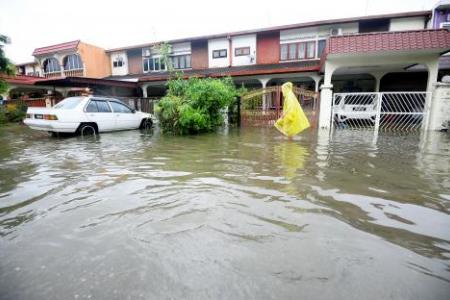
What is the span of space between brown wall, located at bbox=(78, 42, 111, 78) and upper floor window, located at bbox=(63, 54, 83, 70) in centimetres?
74

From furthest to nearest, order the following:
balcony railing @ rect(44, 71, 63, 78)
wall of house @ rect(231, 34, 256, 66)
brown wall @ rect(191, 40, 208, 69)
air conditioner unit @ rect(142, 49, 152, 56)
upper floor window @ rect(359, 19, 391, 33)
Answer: balcony railing @ rect(44, 71, 63, 78) < air conditioner unit @ rect(142, 49, 152, 56) < brown wall @ rect(191, 40, 208, 69) < wall of house @ rect(231, 34, 256, 66) < upper floor window @ rect(359, 19, 391, 33)

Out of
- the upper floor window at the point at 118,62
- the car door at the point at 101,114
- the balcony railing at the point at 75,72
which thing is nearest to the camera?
the car door at the point at 101,114

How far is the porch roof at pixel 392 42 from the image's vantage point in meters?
9.60

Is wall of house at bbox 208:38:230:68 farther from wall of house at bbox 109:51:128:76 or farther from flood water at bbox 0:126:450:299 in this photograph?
flood water at bbox 0:126:450:299

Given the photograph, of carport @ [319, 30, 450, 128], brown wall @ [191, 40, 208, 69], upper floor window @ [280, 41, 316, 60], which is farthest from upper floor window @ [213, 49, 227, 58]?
carport @ [319, 30, 450, 128]

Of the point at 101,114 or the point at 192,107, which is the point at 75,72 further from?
the point at 192,107

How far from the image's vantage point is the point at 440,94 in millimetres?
10016

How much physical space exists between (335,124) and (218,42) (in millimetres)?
11189

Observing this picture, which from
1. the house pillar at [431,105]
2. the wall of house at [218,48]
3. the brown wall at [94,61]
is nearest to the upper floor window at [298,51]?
the wall of house at [218,48]

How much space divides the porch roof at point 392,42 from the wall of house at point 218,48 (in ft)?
32.0

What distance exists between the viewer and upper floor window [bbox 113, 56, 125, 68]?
72.3 ft

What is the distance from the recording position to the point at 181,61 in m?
20.2

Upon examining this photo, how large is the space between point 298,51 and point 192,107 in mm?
11025

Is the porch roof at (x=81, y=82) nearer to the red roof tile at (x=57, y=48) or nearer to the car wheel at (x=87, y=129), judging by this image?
the red roof tile at (x=57, y=48)
